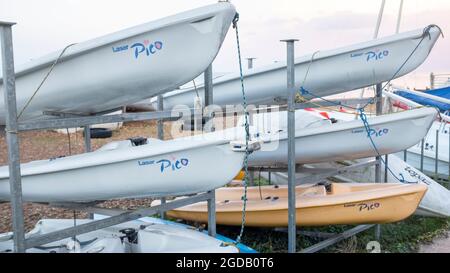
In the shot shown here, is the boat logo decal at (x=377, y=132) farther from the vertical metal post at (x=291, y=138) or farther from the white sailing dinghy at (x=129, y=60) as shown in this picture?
the white sailing dinghy at (x=129, y=60)

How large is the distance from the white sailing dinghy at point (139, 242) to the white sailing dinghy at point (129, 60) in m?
0.98

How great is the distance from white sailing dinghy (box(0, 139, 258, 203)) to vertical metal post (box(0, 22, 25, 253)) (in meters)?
0.37

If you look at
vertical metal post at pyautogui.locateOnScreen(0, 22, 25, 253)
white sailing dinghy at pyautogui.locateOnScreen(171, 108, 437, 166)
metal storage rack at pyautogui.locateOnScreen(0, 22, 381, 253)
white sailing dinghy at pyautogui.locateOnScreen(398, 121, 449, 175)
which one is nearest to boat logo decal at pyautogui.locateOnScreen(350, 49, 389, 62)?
white sailing dinghy at pyautogui.locateOnScreen(171, 108, 437, 166)

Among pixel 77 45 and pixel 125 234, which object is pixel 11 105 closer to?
pixel 77 45

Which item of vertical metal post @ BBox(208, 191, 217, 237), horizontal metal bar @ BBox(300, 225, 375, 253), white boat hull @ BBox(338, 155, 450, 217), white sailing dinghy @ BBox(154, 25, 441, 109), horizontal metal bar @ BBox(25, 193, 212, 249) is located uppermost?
white sailing dinghy @ BBox(154, 25, 441, 109)

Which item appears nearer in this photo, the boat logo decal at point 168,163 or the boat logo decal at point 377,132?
the boat logo decal at point 168,163

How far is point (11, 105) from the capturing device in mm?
2461

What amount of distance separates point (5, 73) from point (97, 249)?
1.35 metres

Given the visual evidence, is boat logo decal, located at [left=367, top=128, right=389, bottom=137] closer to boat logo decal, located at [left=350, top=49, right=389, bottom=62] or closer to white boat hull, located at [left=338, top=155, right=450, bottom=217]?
boat logo decal, located at [left=350, top=49, right=389, bottom=62]

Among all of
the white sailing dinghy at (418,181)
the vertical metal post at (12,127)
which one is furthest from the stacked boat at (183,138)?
the white sailing dinghy at (418,181)

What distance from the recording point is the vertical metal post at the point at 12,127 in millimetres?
2420

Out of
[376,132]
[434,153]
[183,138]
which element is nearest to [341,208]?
[376,132]

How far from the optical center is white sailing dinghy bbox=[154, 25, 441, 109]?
14.0ft

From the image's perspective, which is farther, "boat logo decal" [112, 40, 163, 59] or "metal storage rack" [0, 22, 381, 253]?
"boat logo decal" [112, 40, 163, 59]
